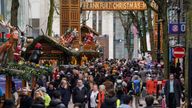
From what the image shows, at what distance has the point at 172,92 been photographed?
80.3 feet

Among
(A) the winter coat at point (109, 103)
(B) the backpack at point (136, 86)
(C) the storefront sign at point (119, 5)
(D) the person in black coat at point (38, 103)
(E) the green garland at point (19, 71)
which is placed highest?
(C) the storefront sign at point (119, 5)

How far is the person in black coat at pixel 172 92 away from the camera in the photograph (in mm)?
24406

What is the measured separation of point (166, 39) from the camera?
108 feet

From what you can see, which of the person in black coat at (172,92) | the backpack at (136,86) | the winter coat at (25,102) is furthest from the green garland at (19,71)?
the backpack at (136,86)

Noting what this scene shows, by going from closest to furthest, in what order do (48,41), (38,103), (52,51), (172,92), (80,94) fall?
1. (38,103)
2. (80,94)
3. (172,92)
4. (48,41)
5. (52,51)

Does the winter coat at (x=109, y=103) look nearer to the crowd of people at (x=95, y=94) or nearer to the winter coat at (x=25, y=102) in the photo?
the crowd of people at (x=95, y=94)

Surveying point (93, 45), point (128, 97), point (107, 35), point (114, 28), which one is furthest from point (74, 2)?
point (114, 28)

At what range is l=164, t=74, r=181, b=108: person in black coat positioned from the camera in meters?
24.4

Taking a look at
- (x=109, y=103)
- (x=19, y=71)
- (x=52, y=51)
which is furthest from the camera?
(x=52, y=51)

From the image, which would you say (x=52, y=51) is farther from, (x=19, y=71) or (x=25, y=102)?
(x=25, y=102)

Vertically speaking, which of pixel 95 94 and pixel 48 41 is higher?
pixel 48 41

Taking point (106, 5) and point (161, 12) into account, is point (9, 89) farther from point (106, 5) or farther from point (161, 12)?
point (106, 5)

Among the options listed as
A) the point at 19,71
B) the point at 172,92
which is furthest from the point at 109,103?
the point at 172,92

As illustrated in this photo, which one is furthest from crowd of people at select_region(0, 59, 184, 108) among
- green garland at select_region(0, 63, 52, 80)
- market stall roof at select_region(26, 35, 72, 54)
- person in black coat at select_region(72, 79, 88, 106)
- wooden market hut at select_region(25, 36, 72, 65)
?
wooden market hut at select_region(25, 36, 72, 65)
